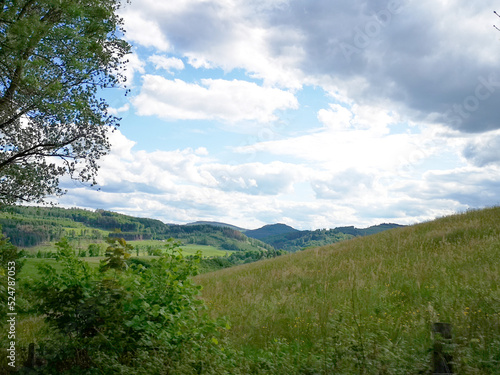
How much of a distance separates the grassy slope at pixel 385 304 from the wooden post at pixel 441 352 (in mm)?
300

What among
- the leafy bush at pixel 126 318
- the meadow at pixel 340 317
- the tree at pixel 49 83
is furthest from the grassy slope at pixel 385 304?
the tree at pixel 49 83

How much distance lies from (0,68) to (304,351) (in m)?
12.9

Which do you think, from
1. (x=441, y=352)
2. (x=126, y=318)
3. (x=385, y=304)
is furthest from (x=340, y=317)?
(x=126, y=318)

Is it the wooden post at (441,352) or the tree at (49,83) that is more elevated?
the tree at (49,83)

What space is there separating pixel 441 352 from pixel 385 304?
442 cm

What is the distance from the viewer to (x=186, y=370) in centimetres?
516

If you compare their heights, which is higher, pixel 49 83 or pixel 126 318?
pixel 49 83

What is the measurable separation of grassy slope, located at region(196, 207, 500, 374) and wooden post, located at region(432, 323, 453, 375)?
0.30 m

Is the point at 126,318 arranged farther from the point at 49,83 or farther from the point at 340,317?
the point at 49,83

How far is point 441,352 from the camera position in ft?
14.0

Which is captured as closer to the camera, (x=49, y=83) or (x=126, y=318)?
(x=126, y=318)

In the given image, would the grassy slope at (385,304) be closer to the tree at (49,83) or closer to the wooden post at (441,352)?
the wooden post at (441,352)

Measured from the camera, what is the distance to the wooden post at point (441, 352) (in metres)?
4.22

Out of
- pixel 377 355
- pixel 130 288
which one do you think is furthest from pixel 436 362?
pixel 130 288
